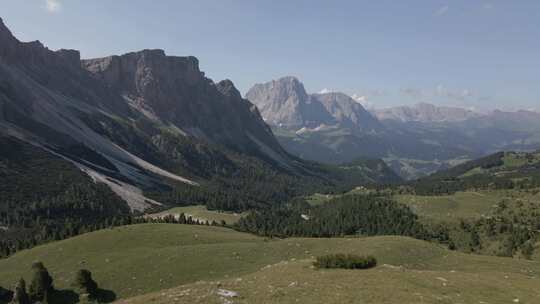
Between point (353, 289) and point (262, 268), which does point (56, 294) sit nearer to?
point (262, 268)

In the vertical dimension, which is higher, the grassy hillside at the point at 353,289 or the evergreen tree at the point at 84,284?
the grassy hillside at the point at 353,289

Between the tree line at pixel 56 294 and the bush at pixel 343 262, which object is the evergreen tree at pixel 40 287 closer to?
the tree line at pixel 56 294

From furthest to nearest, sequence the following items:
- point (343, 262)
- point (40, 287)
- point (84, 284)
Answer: point (84, 284) < point (40, 287) < point (343, 262)

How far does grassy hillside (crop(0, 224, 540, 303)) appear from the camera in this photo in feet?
115

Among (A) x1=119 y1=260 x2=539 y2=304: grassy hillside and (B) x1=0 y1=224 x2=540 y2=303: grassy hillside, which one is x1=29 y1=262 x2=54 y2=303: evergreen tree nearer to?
(B) x1=0 y1=224 x2=540 y2=303: grassy hillside

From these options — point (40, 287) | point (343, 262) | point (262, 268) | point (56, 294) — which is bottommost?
point (56, 294)

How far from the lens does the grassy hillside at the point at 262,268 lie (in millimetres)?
35000

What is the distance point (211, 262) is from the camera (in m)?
66.8

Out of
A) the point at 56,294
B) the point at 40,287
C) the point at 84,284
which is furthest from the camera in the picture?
the point at 56,294

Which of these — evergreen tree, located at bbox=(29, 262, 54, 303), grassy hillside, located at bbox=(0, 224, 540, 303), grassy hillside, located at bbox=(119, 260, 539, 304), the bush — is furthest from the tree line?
the bush

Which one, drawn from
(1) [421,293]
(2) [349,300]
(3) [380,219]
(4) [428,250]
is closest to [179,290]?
(2) [349,300]

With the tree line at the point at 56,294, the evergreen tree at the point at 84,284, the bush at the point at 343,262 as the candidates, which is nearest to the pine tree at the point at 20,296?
the tree line at the point at 56,294

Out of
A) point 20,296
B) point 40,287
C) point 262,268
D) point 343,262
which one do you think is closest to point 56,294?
point 40,287

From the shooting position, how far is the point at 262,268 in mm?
60000
